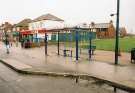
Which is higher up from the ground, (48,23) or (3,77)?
(48,23)

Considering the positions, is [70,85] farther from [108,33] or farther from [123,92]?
[108,33]

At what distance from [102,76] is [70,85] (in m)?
2.09

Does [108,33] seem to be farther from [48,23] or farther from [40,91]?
[40,91]

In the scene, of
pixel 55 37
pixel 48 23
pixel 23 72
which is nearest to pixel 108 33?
pixel 48 23

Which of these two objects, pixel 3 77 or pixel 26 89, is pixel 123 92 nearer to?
pixel 26 89

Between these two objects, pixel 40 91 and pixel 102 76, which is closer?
pixel 40 91

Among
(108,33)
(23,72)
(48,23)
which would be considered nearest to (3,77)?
(23,72)

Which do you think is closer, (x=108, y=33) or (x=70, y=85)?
(x=70, y=85)

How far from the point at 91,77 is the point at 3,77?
186 inches

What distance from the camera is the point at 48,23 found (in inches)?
3022

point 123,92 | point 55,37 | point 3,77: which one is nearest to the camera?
point 123,92

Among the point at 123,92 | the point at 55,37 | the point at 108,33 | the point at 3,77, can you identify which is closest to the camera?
the point at 123,92

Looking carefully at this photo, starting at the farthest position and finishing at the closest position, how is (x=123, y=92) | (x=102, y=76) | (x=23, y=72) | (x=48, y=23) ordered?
1. (x=48, y=23)
2. (x=23, y=72)
3. (x=102, y=76)
4. (x=123, y=92)

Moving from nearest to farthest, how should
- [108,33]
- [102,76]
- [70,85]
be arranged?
[70,85], [102,76], [108,33]
